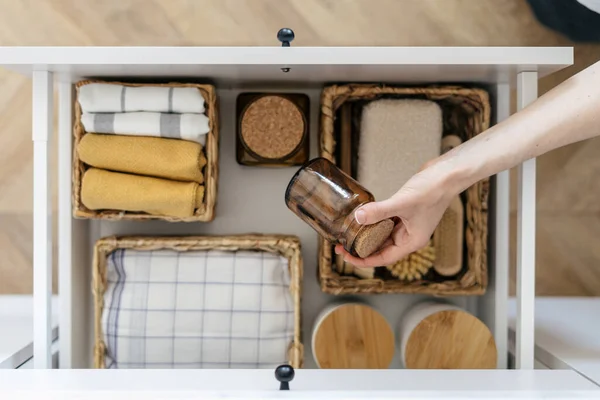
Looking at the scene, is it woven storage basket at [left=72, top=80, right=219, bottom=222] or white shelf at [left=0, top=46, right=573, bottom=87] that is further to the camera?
woven storage basket at [left=72, top=80, right=219, bottom=222]

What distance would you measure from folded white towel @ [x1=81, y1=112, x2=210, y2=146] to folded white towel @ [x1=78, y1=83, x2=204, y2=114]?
0.01 meters

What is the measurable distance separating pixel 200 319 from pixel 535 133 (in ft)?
2.34

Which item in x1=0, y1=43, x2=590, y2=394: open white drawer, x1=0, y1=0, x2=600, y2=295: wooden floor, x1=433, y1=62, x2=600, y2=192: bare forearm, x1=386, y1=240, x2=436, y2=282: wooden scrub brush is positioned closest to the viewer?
x1=433, y1=62, x2=600, y2=192: bare forearm

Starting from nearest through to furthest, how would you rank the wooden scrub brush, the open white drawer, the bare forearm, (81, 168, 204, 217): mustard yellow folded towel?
the bare forearm → the open white drawer → (81, 168, 204, 217): mustard yellow folded towel → the wooden scrub brush

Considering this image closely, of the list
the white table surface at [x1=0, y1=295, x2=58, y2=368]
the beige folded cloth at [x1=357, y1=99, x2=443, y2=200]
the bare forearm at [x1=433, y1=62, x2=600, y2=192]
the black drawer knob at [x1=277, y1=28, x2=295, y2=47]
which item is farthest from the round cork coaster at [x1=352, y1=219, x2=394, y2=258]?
the white table surface at [x1=0, y1=295, x2=58, y2=368]

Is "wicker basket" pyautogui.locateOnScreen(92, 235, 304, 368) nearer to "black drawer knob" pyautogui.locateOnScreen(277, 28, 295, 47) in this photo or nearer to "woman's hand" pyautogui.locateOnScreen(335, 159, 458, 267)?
"woman's hand" pyautogui.locateOnScreen(335, 159, 458, 267)

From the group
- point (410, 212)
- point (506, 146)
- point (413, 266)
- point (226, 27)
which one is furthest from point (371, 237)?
point (226, 27)

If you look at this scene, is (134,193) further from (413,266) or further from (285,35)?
(413,266)

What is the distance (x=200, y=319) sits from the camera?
3.87 ft

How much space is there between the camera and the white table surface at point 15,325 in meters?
1.09

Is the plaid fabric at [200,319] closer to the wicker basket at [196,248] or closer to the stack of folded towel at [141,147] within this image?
the wicker basket at [196,248]

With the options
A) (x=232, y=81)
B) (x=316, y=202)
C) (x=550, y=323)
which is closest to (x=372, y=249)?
(x=316, y=202)

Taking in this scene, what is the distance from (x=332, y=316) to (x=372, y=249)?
0.29 m

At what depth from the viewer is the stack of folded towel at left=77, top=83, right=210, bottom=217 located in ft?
3.69
